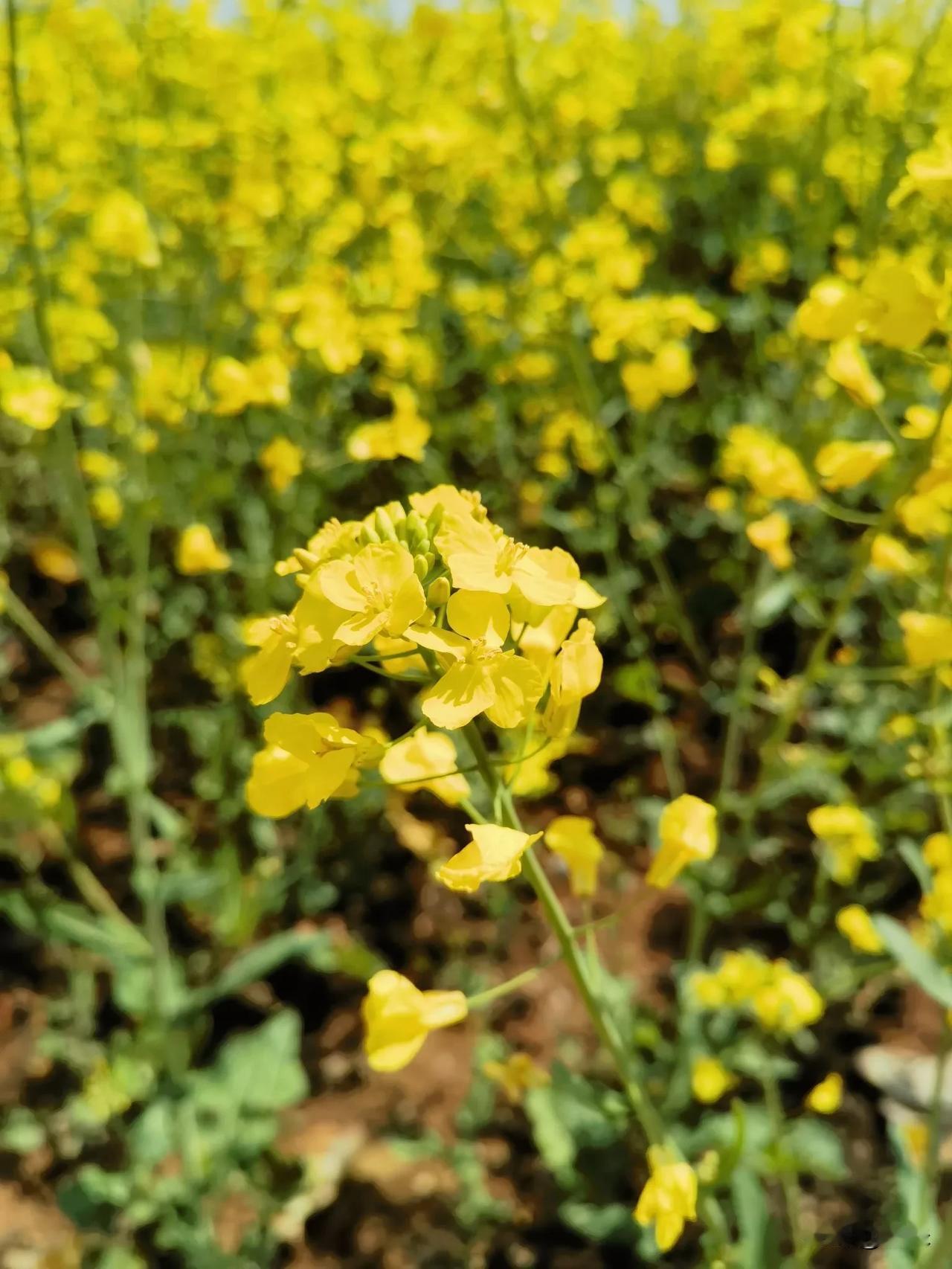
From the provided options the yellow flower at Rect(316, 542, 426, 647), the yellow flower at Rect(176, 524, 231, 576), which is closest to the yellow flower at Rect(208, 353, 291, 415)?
the yellow flower at Rect(176, 524, 231, 576)

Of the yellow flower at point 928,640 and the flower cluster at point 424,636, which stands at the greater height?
the flower cluster at point 424,636

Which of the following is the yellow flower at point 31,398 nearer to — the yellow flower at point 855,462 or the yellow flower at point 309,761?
the yellow flower at point 309,761

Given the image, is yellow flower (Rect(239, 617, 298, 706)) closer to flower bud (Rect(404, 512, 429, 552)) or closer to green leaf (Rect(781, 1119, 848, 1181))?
flower bud (Rect(404, 512, 429, 552))

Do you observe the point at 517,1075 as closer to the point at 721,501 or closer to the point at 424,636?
the point at 424,636

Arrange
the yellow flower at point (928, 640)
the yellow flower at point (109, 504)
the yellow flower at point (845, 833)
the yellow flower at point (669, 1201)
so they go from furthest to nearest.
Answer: the yellow flower at point (109, 504), the yellow flower at point (845, 833), the yellow flower at point (928, 640), the yellow flower at point (669, 1201)

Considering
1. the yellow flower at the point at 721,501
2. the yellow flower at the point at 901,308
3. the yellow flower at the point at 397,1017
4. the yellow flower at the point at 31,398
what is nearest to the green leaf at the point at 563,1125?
the yellow flower at the point at 397,1017

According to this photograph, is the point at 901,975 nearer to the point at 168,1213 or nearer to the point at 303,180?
the point at 168,1213
